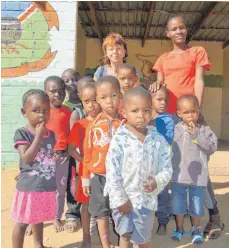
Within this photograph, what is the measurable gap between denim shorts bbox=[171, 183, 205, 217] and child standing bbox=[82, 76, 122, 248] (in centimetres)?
69

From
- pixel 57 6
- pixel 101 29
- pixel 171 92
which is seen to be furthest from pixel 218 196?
pixel 101 29

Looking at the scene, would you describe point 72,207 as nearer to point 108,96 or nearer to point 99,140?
point 99,140

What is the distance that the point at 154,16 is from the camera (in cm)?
886

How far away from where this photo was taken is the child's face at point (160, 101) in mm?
2828

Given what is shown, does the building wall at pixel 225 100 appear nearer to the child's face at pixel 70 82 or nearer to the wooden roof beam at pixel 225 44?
the wooden roof beam at pixel 225 44

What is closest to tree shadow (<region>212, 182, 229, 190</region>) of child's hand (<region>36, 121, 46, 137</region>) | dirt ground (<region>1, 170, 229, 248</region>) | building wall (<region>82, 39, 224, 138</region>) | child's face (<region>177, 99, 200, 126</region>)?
dirt ground (<region>1, 170, 229, 248</region>)

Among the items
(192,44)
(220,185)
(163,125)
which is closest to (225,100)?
(192,44)

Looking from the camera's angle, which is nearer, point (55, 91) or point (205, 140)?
point (205, 140)

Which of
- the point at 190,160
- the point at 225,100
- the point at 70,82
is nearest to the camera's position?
the point at 190,160

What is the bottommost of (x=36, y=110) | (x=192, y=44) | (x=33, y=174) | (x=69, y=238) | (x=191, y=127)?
(x=69, y=238)

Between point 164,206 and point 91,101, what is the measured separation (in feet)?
3.80

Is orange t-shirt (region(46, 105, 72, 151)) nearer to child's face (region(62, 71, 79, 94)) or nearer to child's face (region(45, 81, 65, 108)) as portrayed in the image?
child's face (region(45, 81, 65, 108))

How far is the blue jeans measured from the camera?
2.97 metres

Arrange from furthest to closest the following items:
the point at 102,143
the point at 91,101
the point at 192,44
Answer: the point at 192,44 → the point at 91,101 → the point at 102,143
